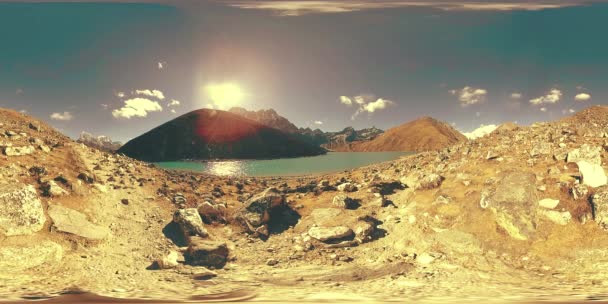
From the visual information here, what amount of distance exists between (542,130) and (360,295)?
23962 millimetres

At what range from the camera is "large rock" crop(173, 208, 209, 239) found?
23.0 m

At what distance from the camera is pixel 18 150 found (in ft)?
89.8

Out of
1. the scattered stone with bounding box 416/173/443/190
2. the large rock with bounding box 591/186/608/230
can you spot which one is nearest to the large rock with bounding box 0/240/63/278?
the scattered stone with bounding box 416/173/443/190

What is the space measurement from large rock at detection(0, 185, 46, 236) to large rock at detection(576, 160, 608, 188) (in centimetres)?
2735

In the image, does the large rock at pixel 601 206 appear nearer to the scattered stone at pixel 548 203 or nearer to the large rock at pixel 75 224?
the scattered stone at pixel 548 203

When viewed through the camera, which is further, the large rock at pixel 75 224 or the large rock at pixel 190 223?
the large rock at pixel 190 223

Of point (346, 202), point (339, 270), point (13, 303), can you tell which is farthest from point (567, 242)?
point (13, 303)

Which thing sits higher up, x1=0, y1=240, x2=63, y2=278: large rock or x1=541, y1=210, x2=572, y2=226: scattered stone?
x1=541, y1=210, x2=572, y2=226: scattered stone

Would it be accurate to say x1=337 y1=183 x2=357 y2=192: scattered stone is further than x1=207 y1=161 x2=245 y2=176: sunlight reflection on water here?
No

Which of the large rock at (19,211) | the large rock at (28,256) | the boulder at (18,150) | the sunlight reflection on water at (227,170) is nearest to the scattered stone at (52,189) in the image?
the large rock at (19,211)

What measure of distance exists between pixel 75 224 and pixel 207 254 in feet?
23.4

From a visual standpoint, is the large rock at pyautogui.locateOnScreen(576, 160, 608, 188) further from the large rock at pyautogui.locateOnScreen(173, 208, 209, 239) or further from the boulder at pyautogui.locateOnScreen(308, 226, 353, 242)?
the large rock at pyautogui.locateOnScreen(173, 208, 209, 239)

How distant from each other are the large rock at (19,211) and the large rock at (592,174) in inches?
1077

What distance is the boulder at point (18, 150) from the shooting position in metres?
26.5
